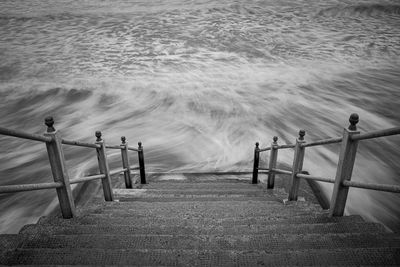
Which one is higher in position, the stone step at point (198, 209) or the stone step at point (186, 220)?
the stone step at point (186, 220)

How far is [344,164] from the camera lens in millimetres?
2668

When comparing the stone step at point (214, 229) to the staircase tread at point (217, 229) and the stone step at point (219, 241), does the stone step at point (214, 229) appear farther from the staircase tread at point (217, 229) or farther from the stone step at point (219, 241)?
the stone step at point (219, 241)

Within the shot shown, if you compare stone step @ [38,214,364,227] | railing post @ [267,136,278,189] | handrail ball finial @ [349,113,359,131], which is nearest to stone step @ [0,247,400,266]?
stone step @ [38,214,364,227]

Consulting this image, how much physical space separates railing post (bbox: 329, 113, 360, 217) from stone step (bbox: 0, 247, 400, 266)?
797 mm

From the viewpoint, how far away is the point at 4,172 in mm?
8586

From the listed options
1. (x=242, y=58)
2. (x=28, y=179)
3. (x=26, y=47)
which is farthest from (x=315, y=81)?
(x=26, y=47)

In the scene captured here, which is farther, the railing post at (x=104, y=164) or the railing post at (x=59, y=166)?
the railing post at (x=104, y=164)

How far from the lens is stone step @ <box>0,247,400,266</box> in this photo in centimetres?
197

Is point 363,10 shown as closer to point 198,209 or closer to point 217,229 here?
point 198,209

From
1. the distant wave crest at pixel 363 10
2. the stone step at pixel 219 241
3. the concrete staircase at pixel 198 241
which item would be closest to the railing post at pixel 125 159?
the concrete staircase at pixel 198 241

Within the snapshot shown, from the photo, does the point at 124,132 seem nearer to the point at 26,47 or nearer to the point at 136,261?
the point at 136,261

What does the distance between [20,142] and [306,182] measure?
31.3ft

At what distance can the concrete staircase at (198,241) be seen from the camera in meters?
2.01

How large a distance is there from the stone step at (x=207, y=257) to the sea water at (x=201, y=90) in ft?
15.8
